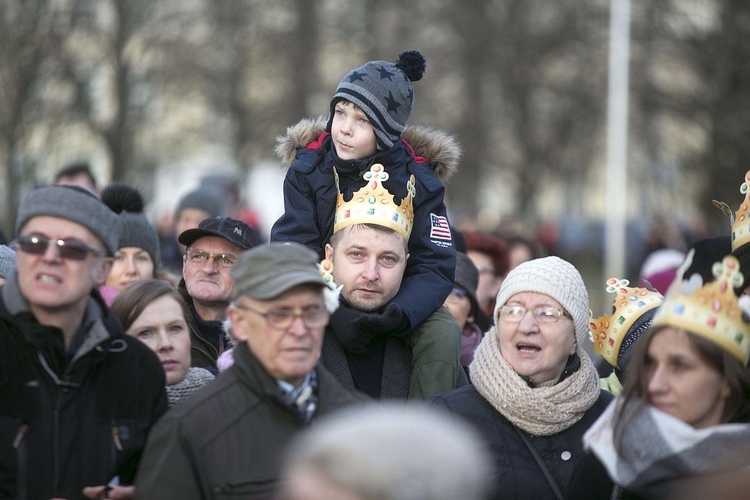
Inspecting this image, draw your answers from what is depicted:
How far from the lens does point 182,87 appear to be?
28734mm

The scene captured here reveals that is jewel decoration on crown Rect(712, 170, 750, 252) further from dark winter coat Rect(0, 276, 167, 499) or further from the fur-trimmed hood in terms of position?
dark winter coat Rect(0, 276, 167, 499)

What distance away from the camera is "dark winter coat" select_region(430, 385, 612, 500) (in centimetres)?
541

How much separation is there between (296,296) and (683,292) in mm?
1420

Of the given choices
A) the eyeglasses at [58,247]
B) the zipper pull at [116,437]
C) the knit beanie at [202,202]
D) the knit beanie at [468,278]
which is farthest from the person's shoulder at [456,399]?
the knit beanie at [202,202]

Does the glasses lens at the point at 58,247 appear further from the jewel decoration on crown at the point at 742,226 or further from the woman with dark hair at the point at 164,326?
the jewel decoration on crown at the point at 742,226

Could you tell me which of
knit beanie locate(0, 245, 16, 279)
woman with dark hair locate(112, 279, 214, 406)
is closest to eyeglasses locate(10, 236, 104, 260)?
woman with dark hair locate(112, 279, 214, 406)

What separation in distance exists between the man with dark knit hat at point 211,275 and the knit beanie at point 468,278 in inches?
55.1

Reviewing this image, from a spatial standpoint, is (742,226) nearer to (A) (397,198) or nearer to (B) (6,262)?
(A) (397,198)

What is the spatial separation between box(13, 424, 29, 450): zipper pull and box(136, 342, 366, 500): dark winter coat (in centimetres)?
43

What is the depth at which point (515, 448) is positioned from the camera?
5.54 metres

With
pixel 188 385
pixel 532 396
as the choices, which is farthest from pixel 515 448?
pixel 188 385

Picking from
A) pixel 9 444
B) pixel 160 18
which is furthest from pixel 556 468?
pixel 160 18

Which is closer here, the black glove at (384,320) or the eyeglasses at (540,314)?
the eyeglasses at (540,314)

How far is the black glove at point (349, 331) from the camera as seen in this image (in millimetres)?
5922
